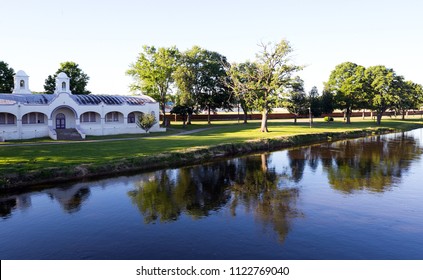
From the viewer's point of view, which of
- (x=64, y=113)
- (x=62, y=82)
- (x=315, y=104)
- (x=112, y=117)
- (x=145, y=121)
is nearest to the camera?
(x=64, y=113)

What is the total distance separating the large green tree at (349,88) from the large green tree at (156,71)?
3860 centimetres

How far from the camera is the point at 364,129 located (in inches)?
2589

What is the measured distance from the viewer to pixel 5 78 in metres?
70.6

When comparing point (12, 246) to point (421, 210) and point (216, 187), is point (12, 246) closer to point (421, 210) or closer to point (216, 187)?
point (216, 187)

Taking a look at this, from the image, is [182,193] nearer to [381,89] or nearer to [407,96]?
[381,89]

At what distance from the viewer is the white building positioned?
46572 mm

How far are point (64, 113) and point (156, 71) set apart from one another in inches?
890

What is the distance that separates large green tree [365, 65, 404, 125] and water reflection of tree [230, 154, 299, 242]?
60.1 m

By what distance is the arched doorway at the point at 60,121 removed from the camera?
51.6 metres

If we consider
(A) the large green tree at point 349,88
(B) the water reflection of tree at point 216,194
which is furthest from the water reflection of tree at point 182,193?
(A) the large green tree at point 349,88

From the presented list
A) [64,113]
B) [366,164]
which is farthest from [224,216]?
[64,113]

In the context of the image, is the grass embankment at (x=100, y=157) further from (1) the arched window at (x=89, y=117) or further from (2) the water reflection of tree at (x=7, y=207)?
(1) the arched window at (x=89, y=117)

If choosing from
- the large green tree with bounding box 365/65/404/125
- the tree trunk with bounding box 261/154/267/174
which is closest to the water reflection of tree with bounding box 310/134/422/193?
the tree trunk with bounding box 261/154/267/174

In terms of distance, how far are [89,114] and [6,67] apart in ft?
97.5
